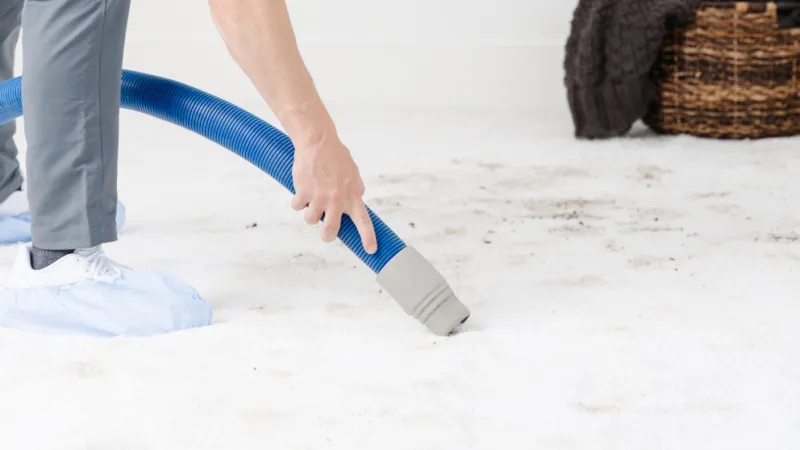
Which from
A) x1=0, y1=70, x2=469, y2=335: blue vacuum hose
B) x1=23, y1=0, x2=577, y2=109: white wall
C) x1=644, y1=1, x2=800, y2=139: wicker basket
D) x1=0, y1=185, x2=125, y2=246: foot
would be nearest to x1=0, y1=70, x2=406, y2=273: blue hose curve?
x1=0, y1=70, x2=469, y2=335: blue vacuum hose

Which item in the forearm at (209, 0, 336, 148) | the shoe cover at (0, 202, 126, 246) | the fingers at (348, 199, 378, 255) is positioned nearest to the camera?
the forearm at (209, 0, 336, 148)

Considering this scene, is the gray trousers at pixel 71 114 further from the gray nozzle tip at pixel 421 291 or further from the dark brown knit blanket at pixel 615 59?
the dark brown knit blanket at pixel 615 59

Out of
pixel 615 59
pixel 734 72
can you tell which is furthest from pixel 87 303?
pixel 734 72

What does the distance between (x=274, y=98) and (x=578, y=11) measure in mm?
1836

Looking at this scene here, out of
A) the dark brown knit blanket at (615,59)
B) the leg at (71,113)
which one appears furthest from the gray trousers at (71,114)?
the dark brown knit blanket at (615,59)

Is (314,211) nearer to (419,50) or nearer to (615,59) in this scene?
(615,59)

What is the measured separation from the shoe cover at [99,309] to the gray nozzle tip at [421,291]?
0.89 feet

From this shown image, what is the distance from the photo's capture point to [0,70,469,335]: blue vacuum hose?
1.27m

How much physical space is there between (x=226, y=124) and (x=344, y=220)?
228mm

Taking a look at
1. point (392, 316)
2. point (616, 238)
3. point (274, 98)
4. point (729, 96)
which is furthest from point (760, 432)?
point (729, 96)

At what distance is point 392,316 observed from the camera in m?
1.39

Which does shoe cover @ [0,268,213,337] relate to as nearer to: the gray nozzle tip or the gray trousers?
the gray trousers

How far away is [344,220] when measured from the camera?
1.26 meters

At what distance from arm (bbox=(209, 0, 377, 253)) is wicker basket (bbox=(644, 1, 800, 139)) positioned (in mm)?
1756
